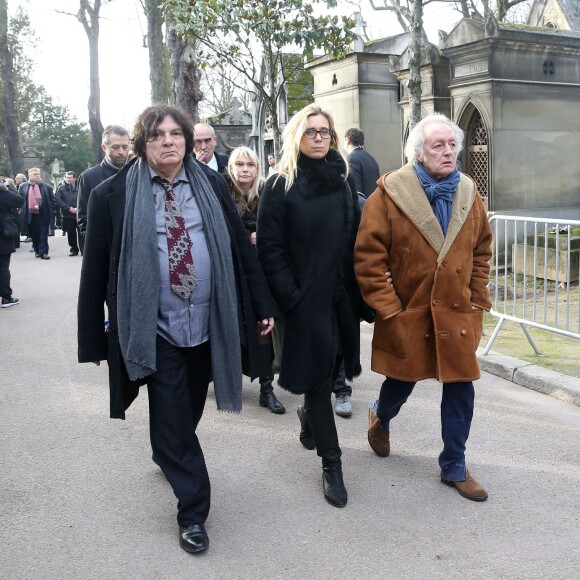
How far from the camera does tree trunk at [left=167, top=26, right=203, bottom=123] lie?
1301 centimetres

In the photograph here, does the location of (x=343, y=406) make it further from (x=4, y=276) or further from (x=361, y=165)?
(x=4, y=276)

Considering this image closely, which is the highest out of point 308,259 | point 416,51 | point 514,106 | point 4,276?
point 416,51

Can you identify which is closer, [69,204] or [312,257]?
[312,257]

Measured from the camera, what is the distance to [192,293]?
326 cm

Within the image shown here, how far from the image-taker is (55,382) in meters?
6.07

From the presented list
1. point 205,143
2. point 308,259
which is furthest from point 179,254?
point 205,143

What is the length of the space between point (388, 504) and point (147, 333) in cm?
148

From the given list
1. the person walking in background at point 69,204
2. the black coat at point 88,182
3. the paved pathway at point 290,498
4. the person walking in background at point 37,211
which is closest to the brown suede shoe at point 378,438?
A: the paved pathway at point 290,498

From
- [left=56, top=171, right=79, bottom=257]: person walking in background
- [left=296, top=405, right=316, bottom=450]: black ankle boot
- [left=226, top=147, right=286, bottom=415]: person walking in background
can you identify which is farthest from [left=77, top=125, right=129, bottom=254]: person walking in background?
[left=56, top=171, right=79, bottom=257]: person walking in background

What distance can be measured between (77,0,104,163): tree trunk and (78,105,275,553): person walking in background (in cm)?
2368

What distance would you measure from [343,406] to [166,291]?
2100 mm

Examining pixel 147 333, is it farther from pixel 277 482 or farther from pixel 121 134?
pixel 121 134

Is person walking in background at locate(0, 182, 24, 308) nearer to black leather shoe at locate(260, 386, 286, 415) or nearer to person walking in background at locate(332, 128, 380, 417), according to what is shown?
person walking in background at locate(332, 128, 380, 417)

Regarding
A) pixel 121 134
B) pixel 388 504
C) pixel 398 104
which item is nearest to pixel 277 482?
pixel 388 504
